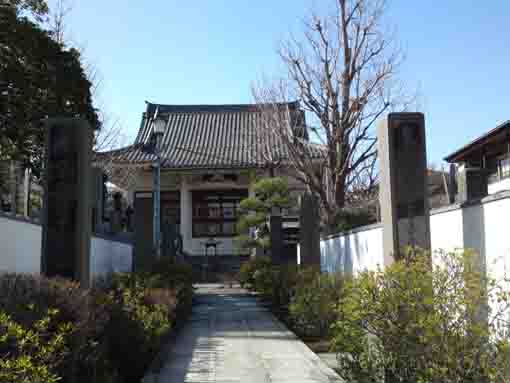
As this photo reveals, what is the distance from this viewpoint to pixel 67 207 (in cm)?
626

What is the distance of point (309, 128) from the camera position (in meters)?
14.0

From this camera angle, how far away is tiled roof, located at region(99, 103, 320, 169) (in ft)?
74.2

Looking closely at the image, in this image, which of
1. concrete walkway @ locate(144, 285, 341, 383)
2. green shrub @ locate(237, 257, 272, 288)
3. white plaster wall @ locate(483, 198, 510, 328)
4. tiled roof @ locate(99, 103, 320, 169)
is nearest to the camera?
white plaster wall @ locate(483, 198, 510, 328)

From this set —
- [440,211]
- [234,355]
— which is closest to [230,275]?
[234,355]

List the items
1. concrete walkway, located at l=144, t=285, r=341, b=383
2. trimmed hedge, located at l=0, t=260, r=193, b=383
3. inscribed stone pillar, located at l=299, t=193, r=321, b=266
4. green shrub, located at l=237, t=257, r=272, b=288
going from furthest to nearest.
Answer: green shrub, located at l=237, t=257, r=272, b=288 < inscribed stone pillar, located at l=299, t=193, r=321, b=266 < concrete walkway, located at l=144, t=285, r=341, b=383 < trimmed hedge, located at l=0, t=260, r=193, b=383

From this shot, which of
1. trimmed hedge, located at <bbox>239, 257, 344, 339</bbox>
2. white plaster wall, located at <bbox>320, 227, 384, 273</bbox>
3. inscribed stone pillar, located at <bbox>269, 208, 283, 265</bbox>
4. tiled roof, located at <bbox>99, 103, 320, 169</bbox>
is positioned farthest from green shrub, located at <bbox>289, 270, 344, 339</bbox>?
tiled roof, located at <bbox>99, 103, 320, 169</bbox>

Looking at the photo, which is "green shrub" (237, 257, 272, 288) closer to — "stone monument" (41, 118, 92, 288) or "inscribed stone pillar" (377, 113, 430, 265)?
"stone monument" (41, 118, 92, 288)

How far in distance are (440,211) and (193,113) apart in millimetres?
23243

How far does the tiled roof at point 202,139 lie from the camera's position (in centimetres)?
2262

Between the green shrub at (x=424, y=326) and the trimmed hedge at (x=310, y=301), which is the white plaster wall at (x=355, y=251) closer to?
the trimmed hedge at (x=310, y=301)

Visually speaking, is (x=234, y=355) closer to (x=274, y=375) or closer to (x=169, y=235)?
(x=274, y=375)

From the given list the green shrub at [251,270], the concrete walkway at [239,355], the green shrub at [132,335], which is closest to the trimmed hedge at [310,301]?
the concrete walkway at [239,355]

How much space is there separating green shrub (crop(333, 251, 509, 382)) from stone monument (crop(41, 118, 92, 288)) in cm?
321

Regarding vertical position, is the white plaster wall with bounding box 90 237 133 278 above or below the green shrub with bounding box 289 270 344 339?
above
